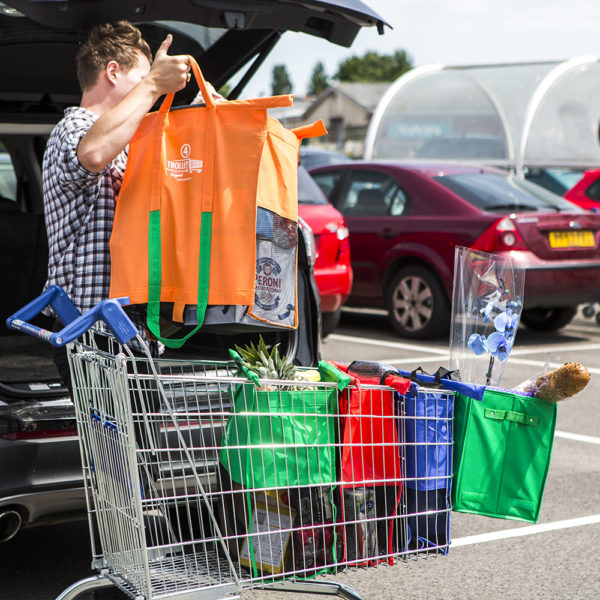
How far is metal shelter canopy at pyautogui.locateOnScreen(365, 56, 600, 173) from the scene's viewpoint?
17.8 m

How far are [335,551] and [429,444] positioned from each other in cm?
41

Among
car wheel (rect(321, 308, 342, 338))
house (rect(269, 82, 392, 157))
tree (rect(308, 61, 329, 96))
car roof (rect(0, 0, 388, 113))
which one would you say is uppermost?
tree (rect(308, 61, 329, 96))

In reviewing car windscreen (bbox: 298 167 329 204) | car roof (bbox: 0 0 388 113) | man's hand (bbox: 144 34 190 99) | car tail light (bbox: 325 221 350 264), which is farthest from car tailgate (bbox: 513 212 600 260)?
man's hand (bbox: 144 34 190 99)

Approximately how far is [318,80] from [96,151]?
163 meters

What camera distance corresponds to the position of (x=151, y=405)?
3098mm

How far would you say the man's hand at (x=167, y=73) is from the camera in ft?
9.75

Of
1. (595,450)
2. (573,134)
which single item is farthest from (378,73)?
(595,450)

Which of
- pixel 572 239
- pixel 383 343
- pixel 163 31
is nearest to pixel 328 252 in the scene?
pixel 383 343

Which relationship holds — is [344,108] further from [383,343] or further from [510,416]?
[510,416]

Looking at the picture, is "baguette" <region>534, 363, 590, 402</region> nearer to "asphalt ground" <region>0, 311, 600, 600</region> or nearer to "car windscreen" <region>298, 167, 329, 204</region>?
"asphalt ground" <region>0, 311, 600, 600</region>

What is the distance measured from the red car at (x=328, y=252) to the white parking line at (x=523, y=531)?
3649 mm

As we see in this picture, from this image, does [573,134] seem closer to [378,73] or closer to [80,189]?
[80,189]

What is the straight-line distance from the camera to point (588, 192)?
12188mm

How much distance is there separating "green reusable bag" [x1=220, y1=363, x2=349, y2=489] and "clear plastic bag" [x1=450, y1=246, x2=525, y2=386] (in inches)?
16.0
